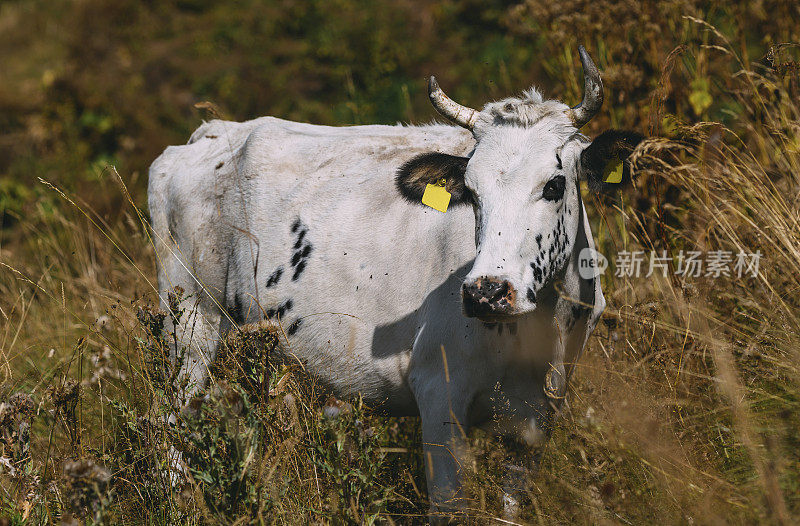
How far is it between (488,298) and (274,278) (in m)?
1.94

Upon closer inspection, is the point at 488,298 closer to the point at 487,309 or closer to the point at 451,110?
the point at 487,309

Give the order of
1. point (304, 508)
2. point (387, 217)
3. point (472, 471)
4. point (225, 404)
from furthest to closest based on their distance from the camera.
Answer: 1. point (387, 217)
2. point (472, 471)
3. point (304, 508)
4. point (225, 404)

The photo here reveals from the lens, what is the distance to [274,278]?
4691mm

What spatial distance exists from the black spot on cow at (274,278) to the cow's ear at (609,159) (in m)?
1.95

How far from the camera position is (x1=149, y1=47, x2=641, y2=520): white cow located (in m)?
3.49

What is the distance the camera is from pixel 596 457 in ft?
10.8

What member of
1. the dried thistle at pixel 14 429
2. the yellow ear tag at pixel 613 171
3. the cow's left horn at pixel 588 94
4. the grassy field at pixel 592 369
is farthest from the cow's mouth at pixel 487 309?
the dried thistle at pixel 14 429

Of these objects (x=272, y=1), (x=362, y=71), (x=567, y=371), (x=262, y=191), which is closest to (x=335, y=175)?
(x=262, y=191)

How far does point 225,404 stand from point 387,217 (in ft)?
6.04

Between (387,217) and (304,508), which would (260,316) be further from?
(304,508)

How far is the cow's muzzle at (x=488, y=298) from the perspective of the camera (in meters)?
3.12

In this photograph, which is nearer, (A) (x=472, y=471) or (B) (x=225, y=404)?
(B) (x=225, y=404)

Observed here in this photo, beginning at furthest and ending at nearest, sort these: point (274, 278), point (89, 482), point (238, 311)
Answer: point (238, 311) → point (274, 278) → point (89, 482)

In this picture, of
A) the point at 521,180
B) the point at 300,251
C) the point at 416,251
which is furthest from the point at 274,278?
the point at 521,180
